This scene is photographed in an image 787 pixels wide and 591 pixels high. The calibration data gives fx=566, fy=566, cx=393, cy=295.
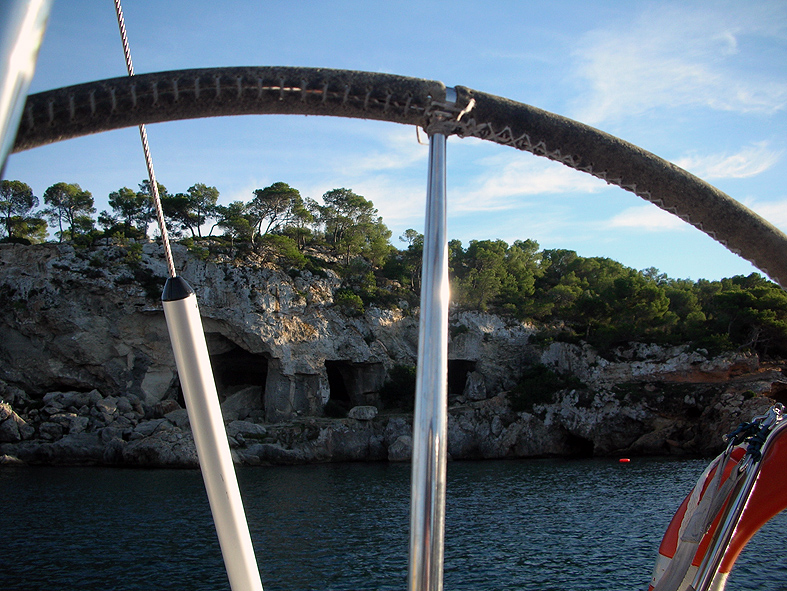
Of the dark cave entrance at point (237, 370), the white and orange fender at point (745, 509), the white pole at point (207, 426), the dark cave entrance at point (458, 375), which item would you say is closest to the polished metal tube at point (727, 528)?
the white and orange fender at point (745, 509)

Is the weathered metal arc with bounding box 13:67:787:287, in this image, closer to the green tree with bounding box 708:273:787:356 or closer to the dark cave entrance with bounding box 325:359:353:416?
the dark cave entrance with bounding box 325:359:353:416

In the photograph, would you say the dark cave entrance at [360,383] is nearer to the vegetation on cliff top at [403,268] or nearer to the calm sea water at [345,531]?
the vegetation on cliff top at [403,268]

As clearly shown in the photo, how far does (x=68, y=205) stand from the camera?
43.3m

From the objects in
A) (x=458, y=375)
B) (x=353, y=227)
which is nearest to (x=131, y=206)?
(x=353, y=227)

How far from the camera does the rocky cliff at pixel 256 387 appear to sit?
92.6ft

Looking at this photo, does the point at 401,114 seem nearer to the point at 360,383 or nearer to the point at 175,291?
the point at 175,291

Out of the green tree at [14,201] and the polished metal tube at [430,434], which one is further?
the green tree at [14,201]

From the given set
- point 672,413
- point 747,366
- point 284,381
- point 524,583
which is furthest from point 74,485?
point 747,366

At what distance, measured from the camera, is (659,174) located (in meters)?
1.79

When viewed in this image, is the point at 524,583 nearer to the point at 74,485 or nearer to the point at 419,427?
the point at 419,427

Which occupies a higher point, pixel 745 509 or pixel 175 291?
pixel 175 291

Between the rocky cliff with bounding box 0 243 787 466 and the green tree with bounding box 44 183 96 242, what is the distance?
12332 mm

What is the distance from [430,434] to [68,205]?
4934 centimetres

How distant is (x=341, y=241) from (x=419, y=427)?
147 feet
